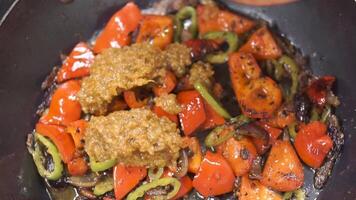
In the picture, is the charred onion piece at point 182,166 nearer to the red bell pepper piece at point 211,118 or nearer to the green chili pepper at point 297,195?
the red bell pepper piece at point 211,118

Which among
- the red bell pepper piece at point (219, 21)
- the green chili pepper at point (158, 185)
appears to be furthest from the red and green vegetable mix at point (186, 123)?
the red bell pepper piece at point (219, 21)

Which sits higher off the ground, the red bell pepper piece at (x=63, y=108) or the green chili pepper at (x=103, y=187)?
the red bell pepper piece at (x=63, y=108)

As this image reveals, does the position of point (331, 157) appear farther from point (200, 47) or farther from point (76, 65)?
point (76, 65)

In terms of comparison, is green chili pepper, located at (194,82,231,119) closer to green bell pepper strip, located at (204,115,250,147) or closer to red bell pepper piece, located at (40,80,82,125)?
green bell pepper strip, located at (204,115,250,147)

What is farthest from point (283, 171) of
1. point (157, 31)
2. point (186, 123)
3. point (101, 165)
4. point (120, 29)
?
point (120, 29)

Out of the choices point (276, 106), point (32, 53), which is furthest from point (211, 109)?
point (32, 53)
